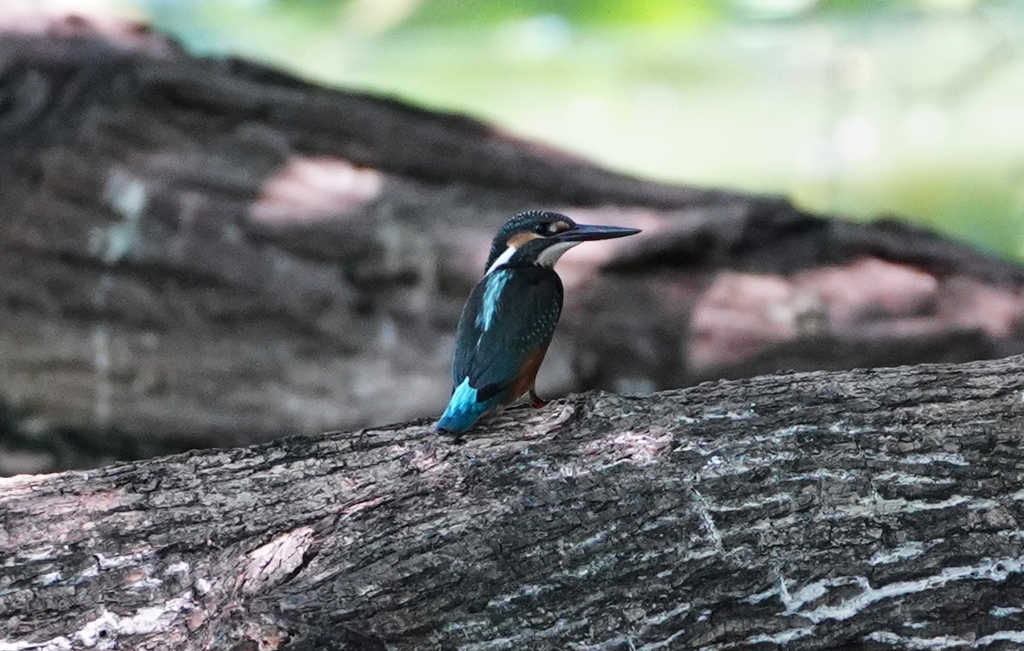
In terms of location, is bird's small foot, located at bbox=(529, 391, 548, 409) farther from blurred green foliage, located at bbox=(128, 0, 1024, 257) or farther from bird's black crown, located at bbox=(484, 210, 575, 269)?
blurred green foliage, located at bbox=(128, 0, 1024, 257)

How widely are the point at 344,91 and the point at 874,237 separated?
2832 mm

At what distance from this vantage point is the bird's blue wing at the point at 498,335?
2328 mm

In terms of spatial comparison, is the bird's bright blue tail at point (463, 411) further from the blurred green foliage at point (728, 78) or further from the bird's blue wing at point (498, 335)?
the blurred green foliage at point (728, 78)

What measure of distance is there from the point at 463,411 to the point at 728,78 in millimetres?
4120

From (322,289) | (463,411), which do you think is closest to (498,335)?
(463,411)

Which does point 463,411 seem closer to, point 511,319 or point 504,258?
point 511,319

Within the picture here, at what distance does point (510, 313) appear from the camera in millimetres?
2604


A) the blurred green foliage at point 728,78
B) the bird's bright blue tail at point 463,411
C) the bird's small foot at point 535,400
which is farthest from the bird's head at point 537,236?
the blurred green foliage at point 728,78

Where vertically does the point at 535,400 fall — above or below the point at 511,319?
below

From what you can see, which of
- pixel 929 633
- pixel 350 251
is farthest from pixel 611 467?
pixel 350 251

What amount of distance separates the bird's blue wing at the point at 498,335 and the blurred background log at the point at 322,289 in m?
1.86

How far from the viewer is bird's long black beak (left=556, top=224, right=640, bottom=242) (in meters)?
2.74

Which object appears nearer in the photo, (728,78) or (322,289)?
(322,289)

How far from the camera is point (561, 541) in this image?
1.91 m
